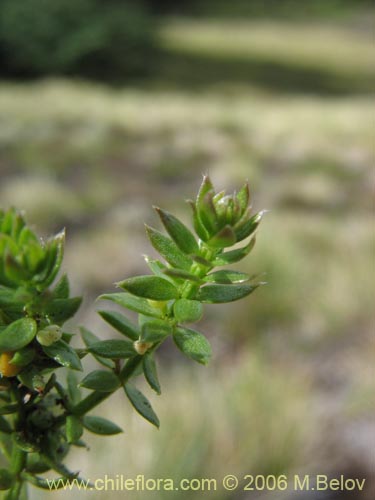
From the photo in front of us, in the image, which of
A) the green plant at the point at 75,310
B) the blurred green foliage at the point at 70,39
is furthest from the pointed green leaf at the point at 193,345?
the blurred green foliage at the point at 70,39

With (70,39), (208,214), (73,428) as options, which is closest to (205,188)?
(208,214)

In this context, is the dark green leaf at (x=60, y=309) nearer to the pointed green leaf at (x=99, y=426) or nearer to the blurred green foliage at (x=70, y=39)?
the pointed green leaf at (x=99, y=426)

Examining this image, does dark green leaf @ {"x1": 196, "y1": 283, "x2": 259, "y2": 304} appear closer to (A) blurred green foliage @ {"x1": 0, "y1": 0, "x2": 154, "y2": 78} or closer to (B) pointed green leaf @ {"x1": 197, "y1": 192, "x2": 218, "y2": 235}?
(B) pointed green leaf @ {"x1": 197, "y1": 192, "x2": 218, "y2": 235}

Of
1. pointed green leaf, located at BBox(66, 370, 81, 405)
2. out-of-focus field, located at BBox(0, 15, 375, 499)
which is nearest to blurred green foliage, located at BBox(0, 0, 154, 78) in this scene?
out-of-focus field, located at BBox(0, 15, 375, 499)

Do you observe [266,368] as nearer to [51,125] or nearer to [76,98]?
[51,125]

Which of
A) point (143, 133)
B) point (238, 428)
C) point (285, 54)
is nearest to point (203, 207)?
point (238, 428)

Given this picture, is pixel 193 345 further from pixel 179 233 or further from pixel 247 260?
pixel 247 260
